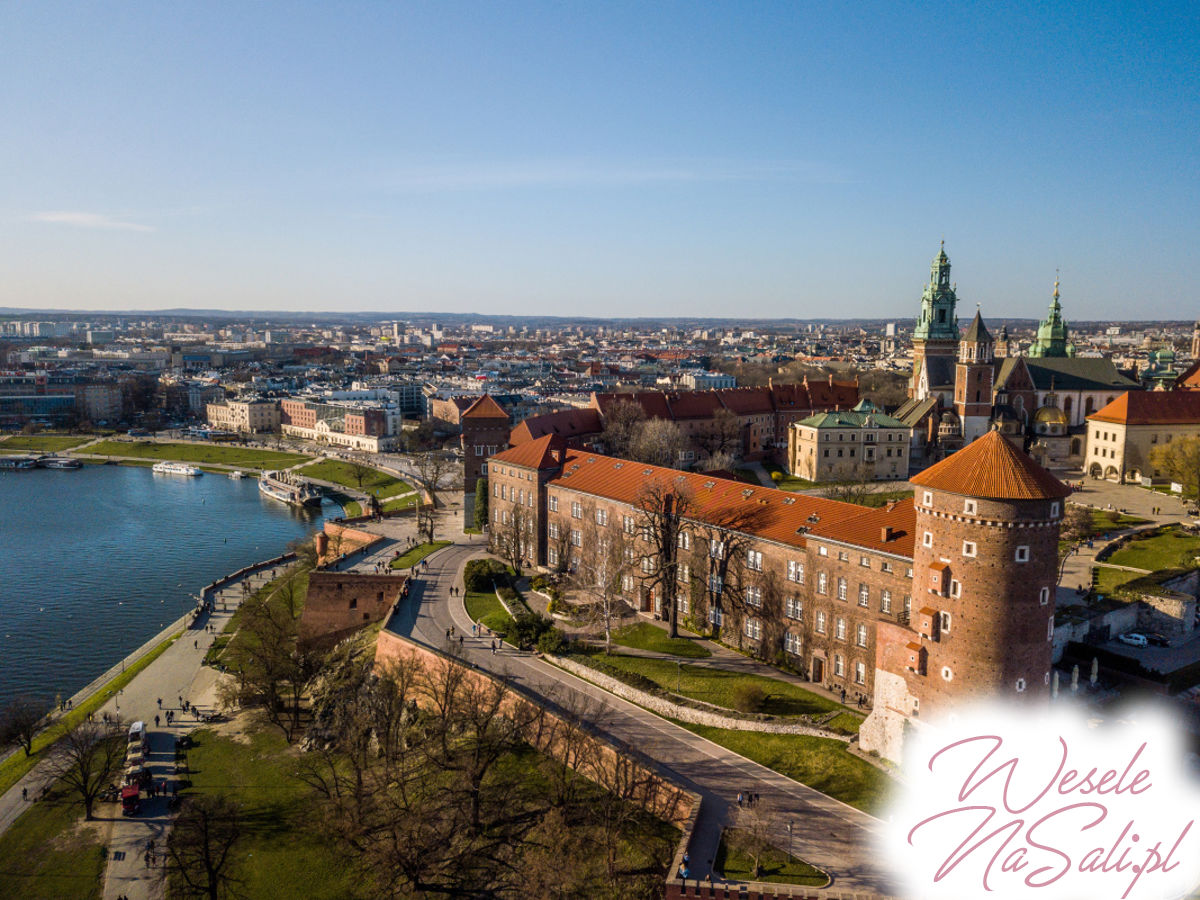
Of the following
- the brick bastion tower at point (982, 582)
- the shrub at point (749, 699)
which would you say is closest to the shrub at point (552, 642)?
the shrub at point (749, 699)

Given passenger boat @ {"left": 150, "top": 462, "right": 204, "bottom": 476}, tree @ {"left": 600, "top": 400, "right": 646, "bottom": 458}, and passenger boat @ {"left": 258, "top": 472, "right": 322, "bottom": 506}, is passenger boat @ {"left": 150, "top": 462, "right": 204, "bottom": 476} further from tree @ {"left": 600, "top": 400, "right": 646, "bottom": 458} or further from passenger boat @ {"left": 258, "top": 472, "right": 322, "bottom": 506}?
tree @ {"left": 600, "top": 400, "right": 646, "bottom": 458}

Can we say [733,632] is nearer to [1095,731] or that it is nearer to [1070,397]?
[1095,731]

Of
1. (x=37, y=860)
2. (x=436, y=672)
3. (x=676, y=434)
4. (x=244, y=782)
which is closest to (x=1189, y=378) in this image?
(x=676, y=434)

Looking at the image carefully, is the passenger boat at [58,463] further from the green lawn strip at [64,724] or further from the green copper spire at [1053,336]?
the green copper spire at [1053,336]

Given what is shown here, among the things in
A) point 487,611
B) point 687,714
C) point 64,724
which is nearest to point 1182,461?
point 687,714

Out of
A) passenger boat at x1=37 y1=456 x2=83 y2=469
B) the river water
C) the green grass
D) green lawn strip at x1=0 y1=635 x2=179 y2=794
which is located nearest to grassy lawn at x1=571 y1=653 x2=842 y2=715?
green lawn strip at x1=0 y1=635 x2=179 y2=794

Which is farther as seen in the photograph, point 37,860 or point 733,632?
point 733,632

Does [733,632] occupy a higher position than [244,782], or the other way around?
[733,632]
